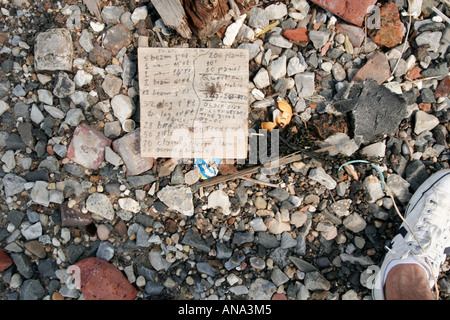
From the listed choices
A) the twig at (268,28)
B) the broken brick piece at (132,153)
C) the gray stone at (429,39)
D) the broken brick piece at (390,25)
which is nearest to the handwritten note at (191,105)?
the broken brick piece at (132,153)

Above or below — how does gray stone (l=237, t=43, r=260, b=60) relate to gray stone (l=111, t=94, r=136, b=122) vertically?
above

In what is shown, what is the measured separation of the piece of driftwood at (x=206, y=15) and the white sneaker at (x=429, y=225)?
184 cm

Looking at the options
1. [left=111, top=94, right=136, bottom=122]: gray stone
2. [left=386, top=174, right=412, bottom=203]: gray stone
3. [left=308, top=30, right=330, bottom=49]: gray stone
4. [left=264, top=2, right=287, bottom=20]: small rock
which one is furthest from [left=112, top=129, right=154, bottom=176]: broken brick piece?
[left=386, top=174, right=412, bottom=203]: gray stone

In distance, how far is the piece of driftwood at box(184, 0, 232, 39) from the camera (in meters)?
2.20

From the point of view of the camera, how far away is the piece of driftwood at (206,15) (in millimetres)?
2203

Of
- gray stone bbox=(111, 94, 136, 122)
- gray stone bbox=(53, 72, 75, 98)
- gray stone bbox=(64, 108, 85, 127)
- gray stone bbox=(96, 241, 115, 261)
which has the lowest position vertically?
gray stone bbox=(96, 241, 115, 261)

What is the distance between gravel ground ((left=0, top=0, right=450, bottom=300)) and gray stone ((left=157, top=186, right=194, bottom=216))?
1 cm

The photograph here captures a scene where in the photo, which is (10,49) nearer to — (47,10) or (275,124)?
(47,10)

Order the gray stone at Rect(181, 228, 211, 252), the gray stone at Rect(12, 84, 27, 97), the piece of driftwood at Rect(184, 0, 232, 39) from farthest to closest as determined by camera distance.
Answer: the gray stone at Rect(12, 84, 27, 97) < the gray stone at Rect(181, 228, 211, 252) < the piece of driftwood at Rect(184, 0, 232, 39)

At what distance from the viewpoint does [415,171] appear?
97.7 inches

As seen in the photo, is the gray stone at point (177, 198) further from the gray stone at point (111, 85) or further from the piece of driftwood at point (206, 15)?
the piece of driftwood at point (206, 15)

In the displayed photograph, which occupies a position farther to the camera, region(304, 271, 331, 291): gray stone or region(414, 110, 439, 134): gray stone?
region(414, 110, 439, 134): gray stone

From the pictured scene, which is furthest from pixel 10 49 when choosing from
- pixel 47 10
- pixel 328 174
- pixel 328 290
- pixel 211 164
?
pixel 328 290

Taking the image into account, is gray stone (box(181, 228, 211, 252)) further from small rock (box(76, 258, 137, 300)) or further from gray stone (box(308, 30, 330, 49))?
gray stone (box(308, 30, 330, 49))
